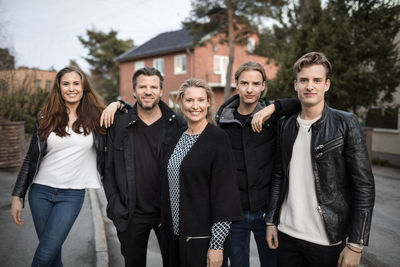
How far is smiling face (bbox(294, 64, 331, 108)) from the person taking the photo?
2301 millimetres

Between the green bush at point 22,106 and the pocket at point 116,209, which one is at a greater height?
the green bush at point 22,106

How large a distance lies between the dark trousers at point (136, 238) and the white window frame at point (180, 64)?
2319 cm

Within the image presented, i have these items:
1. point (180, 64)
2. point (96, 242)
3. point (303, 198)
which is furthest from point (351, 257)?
point (180, 64)

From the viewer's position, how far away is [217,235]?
228 cm

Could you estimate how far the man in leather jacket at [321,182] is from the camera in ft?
7.04

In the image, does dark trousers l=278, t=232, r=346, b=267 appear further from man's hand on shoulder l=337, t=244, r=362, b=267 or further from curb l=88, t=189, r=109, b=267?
curb l=88, t=189, r=109, b=267

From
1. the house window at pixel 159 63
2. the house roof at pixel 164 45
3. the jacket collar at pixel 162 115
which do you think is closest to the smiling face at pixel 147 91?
the jacket collar at pixel 162 115

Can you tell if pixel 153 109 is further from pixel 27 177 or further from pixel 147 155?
pixel 27 177

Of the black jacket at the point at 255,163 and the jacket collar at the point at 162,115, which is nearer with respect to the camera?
the black jacket at the point at 255,163

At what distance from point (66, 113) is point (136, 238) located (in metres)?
1.44

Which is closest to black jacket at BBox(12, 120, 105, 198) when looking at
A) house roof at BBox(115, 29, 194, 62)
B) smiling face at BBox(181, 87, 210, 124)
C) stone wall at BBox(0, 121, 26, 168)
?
smiling face at BBox(181, 87, 210, 124)

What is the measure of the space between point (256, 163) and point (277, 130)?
36cm

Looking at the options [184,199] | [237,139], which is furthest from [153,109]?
[184,199]

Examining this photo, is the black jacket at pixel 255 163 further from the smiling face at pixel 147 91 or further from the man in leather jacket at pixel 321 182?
the smiling face at pixel 147 91
